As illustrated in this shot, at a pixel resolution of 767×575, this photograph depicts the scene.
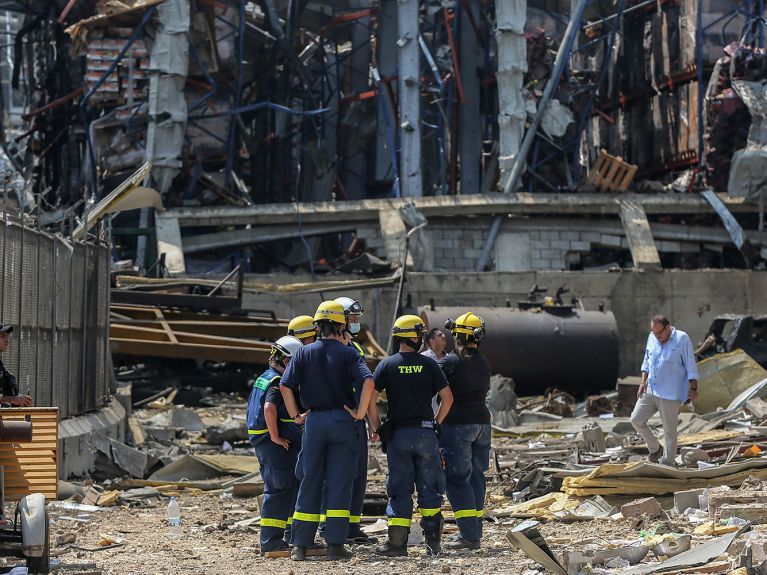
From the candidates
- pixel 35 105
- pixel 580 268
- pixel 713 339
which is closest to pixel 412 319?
pixel 713 339

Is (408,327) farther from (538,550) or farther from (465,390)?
(538,550)

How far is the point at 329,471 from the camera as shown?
33.8 ft

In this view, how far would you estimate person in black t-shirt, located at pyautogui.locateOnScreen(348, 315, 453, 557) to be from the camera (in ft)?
34.6

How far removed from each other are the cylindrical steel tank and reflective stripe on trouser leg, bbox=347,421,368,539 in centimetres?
1442

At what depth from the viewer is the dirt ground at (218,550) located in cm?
984

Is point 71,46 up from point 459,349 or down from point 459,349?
up

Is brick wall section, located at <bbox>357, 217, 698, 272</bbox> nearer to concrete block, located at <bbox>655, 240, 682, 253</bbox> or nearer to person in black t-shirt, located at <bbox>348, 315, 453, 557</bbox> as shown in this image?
concrete block, located at <bbox>655, 240, 682, 253</bbox>

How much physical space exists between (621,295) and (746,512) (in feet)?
67.6

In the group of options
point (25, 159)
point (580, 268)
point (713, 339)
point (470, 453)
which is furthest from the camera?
point (25, 159)

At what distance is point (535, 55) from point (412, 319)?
3019 centimetres

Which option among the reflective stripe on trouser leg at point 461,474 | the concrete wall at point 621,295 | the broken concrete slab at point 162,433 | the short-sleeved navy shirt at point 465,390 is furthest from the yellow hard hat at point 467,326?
the concrete wall at point 621,295

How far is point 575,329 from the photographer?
87.5 ft

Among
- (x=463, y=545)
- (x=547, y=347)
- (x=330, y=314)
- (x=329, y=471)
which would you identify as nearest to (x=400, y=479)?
(x=329, y=471)

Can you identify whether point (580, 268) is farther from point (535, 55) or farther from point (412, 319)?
point (412, 319)
